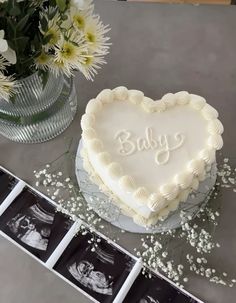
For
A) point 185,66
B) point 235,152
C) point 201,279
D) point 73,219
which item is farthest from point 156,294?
point 185,66

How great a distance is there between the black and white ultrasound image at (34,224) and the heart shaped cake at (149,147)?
0.14 m

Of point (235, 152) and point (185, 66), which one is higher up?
point (185, 66)

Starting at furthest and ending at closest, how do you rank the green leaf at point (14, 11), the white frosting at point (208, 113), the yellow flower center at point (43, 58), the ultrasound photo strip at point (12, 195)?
the ultrasound photo strip at point (12, 195)
the white frosting at point (208, 113)
the yellow flower center at point (43, 58)
the green leaf at point (14, 11)

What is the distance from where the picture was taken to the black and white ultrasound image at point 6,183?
125 cm

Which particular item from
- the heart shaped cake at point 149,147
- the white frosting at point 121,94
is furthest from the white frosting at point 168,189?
the white frosting at point 121,94

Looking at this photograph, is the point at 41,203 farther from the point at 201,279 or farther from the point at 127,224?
the point at 201,279

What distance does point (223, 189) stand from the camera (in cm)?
123

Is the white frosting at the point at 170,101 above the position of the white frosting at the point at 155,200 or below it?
above

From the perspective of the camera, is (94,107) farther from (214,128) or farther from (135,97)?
(214,128)

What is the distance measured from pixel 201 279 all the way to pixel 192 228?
4.5 inches

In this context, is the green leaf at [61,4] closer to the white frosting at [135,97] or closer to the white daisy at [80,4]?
the white daisy at [80,4]

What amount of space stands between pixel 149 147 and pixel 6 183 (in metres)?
0.39

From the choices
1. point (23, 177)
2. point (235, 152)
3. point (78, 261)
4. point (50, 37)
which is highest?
point (235, 152)

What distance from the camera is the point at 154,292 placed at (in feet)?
3.69
